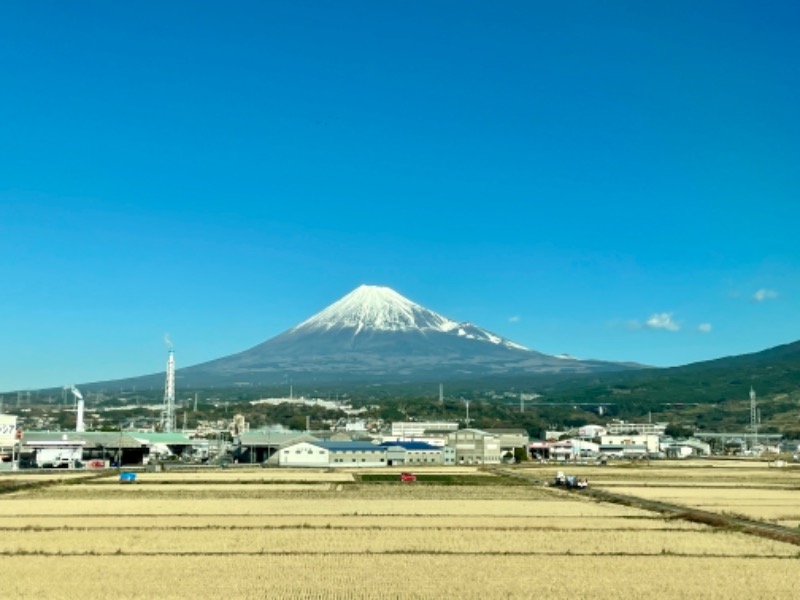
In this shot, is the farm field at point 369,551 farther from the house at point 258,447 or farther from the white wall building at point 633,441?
the white wall building at point 633,441

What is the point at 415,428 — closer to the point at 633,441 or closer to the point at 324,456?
the point at 633,441

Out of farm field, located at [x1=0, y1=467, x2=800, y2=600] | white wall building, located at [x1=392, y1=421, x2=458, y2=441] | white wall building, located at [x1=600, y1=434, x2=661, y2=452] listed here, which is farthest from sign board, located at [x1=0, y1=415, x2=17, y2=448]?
white wall building, located at [x1=600, y1=434, x2=661, y2=452]

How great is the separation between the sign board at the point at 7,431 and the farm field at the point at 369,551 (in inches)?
1157

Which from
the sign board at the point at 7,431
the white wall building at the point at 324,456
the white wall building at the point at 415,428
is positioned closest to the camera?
the sign board at the point at 7,431

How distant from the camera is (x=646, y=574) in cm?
1392

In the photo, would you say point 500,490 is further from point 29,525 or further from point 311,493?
point 29,525

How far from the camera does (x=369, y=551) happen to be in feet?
52.0

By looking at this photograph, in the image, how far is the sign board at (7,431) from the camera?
54156 millimetres

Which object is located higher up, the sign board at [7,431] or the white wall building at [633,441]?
the sign board at [7,431]

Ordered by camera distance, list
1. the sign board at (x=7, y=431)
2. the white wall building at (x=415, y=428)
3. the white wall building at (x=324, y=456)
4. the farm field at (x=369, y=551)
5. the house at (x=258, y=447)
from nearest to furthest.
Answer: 1. the farm field at (x=369, y=551)
2. the sign board at (x=7, y=431)
3. the white wall building at (x=324, y=456)
4. the house at (x=258, y=447)
5. the white wall building at (x=415, y=428)

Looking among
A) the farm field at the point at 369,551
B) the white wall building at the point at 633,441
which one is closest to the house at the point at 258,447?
the farm field at the point at 369,551

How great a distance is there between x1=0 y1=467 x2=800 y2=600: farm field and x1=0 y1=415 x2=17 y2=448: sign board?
29389 mm

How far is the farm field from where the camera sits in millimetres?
12734

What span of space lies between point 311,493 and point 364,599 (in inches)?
734
